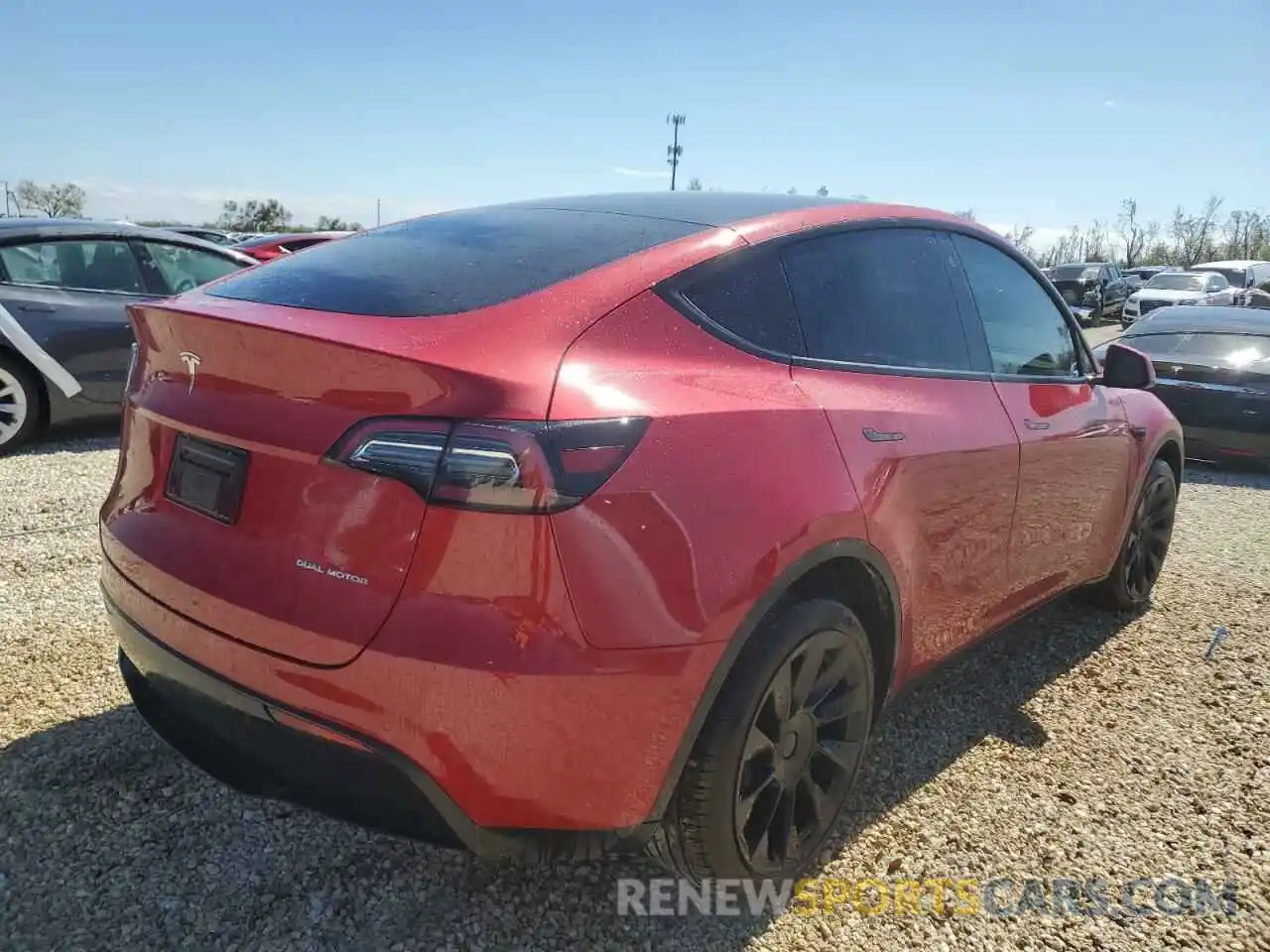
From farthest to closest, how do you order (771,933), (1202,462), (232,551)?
(1202,462) → (771,933) → (232,551)

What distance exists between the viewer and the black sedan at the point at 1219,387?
26.1 ft

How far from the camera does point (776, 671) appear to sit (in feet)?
6.75

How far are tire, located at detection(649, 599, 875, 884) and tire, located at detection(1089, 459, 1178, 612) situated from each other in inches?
89.6

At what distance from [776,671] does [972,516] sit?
39.7 inches

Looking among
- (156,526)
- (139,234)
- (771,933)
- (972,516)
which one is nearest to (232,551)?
(156,526)

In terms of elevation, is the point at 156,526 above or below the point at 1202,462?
above

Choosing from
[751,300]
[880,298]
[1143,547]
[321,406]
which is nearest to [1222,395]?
[1143,547]

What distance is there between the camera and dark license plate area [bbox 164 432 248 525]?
1905 millimetres

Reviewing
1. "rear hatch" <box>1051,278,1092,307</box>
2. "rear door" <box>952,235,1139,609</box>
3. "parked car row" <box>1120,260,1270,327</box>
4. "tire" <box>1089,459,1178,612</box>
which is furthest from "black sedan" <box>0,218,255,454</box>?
"rear hatch" <box>1051,278,1092,307</box>

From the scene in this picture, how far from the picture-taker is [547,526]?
1.67 m

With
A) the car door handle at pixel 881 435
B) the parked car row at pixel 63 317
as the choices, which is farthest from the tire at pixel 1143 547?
the parked car row at pixel 63 317

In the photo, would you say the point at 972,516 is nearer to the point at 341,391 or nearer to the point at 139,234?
the point at 341,391

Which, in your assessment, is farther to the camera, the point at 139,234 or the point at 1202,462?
the point at 1202,462

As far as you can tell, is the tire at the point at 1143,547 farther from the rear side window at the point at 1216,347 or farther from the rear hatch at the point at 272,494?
the rear side window at the point at 1216,347
